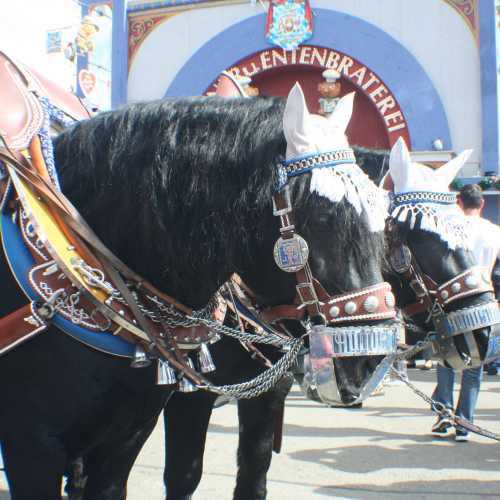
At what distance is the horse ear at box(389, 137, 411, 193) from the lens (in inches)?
125

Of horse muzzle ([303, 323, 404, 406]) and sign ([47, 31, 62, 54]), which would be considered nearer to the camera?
horse muzzle ([303, 323, 404, 406])

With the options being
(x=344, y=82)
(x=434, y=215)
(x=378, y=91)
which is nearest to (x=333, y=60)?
(x=344, y=82)

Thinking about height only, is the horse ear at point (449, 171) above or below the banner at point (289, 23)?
below

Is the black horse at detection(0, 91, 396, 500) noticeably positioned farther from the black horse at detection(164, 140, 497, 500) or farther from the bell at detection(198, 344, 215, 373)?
the black horse at detection(164, 140, 497, 500)

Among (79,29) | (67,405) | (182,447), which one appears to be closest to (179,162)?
(67,405)

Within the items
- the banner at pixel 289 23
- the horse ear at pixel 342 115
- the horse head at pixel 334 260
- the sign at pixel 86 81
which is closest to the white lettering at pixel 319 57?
the banner at pixel 289 23

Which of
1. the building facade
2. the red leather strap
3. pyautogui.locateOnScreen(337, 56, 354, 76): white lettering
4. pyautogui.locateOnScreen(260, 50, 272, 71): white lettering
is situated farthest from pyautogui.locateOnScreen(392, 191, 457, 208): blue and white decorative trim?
pyautogui.locateOnScreen(260, 50, 272, 71): white lettering

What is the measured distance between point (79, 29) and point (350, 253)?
37.5 ft

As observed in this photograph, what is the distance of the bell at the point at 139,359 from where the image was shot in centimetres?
182

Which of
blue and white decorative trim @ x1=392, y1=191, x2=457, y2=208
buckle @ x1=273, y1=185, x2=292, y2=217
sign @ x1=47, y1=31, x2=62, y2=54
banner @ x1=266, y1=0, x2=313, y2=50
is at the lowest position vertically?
buckle @ x1=273, y1=185, x2=292, y2=217

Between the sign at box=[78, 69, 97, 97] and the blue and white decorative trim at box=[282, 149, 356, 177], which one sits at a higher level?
the sign at box=[78, 69, 97, 97]

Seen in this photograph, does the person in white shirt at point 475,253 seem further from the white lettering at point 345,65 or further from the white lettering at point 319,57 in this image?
the white lettering at point 319,57

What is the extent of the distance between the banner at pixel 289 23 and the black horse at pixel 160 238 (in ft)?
30.2

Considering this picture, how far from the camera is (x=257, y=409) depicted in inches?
119
